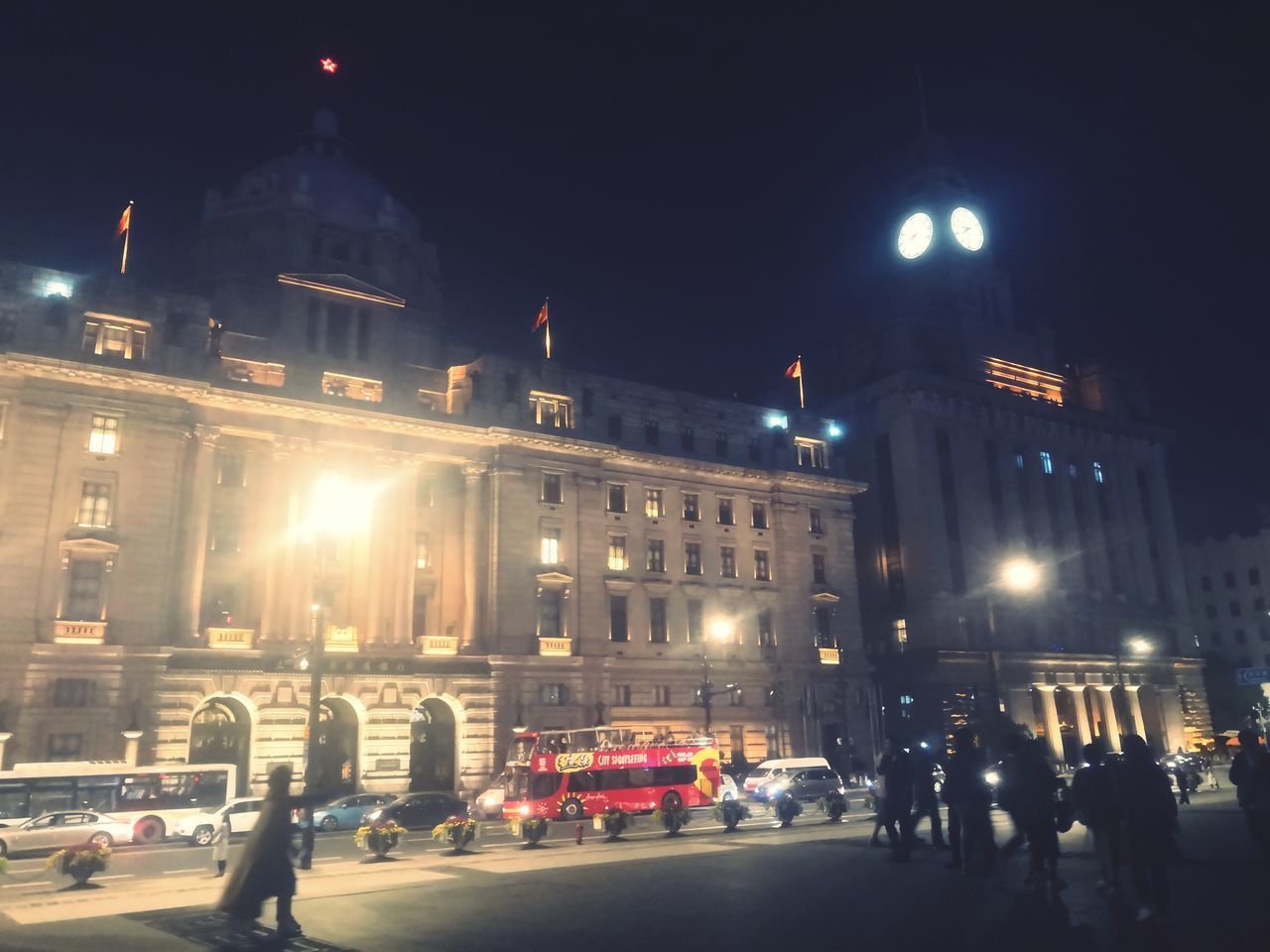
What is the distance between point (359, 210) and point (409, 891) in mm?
49274

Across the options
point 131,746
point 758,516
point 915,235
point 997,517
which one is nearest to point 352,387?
point 131,746

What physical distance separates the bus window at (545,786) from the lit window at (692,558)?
23418mm

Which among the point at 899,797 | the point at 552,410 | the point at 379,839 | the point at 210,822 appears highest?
the point at 552,410

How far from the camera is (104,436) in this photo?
4491cm

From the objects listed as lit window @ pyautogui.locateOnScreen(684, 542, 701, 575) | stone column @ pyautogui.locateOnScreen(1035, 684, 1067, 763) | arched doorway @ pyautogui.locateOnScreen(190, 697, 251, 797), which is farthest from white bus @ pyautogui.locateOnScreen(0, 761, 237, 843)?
stone column @ pyautogui.locateOnScreen(1035, 684, 1067, 763)

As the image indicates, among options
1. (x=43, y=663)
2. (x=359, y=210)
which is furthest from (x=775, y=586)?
(x=43, y=663)

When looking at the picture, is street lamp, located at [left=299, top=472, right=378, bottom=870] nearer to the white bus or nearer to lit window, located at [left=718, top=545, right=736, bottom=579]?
the white bus

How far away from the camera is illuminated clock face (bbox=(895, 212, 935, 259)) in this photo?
87500 millimetres

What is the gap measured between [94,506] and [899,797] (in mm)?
39727

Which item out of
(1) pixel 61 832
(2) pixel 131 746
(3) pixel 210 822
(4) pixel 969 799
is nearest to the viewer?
(4) pixel 969 799

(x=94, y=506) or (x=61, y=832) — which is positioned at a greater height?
(x=94, y=506)

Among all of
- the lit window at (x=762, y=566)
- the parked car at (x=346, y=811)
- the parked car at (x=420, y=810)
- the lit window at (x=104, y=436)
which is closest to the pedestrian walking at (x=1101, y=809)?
the parked car at (x=420, y=810)

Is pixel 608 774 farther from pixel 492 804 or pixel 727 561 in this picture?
pixel 727 561

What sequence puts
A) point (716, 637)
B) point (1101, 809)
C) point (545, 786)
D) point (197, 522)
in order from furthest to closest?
1. point (716, 637)
2. point (197, 522)
3. point (545, 786)
4. point (1101, 809)
